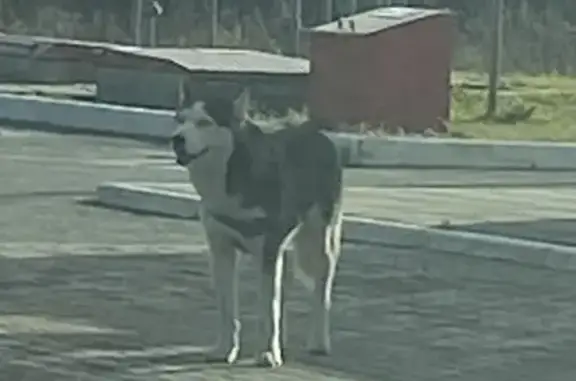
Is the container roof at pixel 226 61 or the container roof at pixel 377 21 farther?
the container roof at pixel 226 61

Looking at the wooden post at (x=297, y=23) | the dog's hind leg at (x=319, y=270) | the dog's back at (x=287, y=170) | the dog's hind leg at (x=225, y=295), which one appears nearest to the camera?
the dog's back at (x=287, y=170)

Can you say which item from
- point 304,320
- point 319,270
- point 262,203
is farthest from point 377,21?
point 262,203

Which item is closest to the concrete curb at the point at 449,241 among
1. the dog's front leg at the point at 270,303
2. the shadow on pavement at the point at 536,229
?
the shadow on pavement at the point at 536,229

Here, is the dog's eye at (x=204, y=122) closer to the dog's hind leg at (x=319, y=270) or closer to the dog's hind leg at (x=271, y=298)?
the dog's hind leg at (x=271, y=298)

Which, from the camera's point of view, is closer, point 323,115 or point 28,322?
point 28,322

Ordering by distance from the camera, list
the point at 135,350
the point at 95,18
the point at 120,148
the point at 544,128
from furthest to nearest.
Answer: the point at 95,18 → the point at 544,128 → the point at 120,148 → the point at 135,350

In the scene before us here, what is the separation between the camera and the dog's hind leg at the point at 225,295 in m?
9.01

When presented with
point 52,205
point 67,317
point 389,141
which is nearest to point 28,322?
point 67,317

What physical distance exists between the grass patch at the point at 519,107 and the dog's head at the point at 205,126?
12727mm

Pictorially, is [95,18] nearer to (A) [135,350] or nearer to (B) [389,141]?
(B) [389,141]

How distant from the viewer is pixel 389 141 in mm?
19531

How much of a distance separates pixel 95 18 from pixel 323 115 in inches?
588

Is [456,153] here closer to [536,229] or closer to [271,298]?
[536,229]

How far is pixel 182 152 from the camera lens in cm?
851
